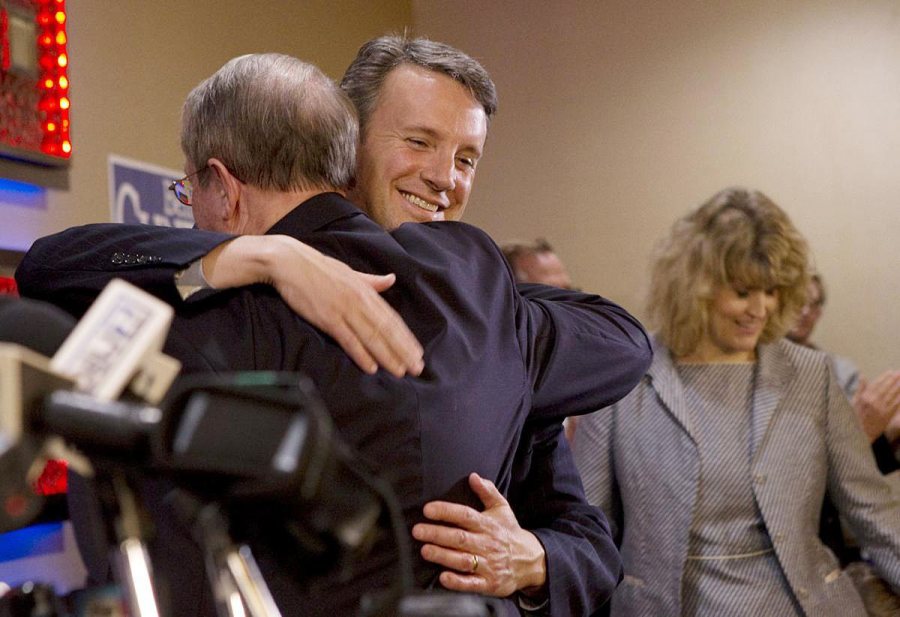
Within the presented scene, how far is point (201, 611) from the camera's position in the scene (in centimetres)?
123

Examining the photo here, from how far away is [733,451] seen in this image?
103 inches

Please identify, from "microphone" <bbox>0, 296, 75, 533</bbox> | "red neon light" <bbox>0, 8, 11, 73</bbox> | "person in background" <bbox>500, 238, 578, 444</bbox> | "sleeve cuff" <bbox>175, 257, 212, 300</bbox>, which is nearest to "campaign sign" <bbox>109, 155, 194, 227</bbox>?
"red neon light" <bbox>0, 8, 11, 73</bbox>

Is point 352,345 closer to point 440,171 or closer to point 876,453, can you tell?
point 440,171

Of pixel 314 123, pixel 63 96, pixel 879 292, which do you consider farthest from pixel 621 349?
pixel 879 292

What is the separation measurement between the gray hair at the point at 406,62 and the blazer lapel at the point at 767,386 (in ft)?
3.62

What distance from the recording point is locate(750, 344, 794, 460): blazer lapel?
2.62 metres

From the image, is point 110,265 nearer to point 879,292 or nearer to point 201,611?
point 201,611

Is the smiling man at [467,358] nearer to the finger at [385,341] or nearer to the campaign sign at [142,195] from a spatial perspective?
the finger at [385,341]

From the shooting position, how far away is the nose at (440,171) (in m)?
1.88

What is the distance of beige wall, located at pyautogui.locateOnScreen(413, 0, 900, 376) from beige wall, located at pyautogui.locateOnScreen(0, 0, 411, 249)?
1.59 m

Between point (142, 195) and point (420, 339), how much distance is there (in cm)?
197

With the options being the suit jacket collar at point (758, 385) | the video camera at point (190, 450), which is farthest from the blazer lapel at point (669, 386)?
the video camera at point (190, 450)

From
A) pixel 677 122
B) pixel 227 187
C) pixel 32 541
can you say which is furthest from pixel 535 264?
pixel 227 187

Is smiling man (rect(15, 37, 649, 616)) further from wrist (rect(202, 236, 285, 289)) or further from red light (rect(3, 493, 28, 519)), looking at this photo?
red light (rect(3, 493, 28, 519))
